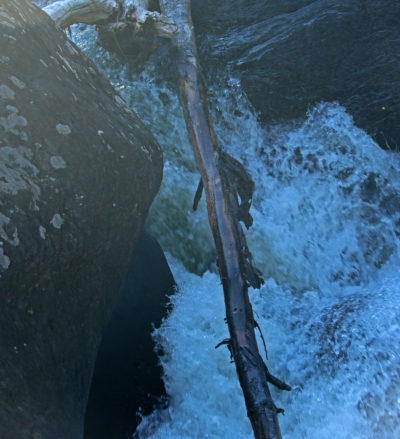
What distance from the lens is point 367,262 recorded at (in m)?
3.49

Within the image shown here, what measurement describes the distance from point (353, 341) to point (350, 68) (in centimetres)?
252

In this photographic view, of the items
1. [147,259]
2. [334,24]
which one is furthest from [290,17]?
[147,259]

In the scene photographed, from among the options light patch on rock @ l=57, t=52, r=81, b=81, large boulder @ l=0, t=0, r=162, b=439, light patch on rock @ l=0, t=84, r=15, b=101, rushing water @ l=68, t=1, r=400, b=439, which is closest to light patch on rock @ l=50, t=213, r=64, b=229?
large boulder @ l=0, t=0, r=162, b=439

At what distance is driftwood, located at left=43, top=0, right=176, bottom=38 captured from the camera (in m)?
3.59

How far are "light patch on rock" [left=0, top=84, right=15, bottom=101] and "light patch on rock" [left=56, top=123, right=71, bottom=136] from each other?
24cm

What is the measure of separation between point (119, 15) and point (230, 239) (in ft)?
8.17

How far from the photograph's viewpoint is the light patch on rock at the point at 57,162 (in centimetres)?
203

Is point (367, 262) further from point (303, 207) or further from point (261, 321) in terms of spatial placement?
point (261, 321)

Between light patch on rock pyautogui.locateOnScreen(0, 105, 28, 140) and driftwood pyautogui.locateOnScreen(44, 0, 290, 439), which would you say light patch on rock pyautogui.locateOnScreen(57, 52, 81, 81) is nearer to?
light patch on rock pyautogui.locateOnScreen(0, 105, 28, 140)

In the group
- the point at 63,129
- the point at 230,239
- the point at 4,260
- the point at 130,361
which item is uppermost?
the point at 63,129

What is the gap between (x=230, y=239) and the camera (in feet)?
8.88

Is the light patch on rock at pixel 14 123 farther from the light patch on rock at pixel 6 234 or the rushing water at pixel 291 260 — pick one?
the rushing water at pixel 291 260

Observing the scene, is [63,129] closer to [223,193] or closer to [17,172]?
[17,172]

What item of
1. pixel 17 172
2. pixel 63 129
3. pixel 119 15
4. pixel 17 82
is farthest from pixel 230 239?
pixel 119 15
